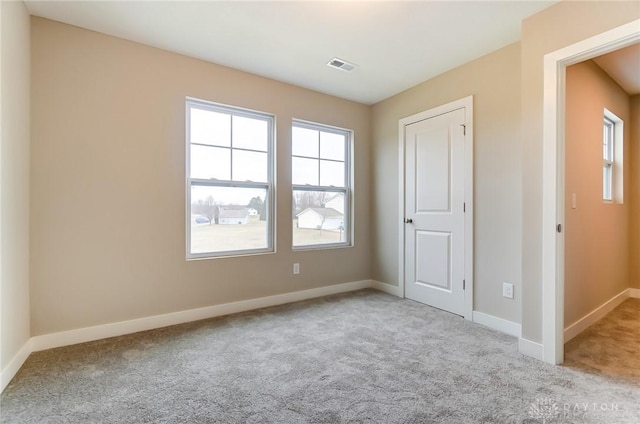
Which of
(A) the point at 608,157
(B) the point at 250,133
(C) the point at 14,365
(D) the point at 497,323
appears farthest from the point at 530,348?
(C) the point at 14,365

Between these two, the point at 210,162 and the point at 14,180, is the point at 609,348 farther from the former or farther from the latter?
the point at 14,180

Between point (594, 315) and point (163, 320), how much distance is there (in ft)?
13.3

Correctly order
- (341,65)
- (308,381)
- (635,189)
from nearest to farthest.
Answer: (308,381) → (341,65) → (635,189)

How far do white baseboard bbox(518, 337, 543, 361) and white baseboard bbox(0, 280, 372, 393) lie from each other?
2112 mm

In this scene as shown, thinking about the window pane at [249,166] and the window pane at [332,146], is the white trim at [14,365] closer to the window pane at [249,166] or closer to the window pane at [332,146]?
the window pane at [249,166]

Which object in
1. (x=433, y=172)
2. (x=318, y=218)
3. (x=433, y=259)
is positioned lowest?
(x=433, y=259)

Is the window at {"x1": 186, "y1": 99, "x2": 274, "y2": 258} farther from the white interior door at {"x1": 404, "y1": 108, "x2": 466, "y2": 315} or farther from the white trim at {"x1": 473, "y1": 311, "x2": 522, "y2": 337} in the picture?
the white trim at {"x1": 473, "y1": 311, "x2": 522, "y2": 337}

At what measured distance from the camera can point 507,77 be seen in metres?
2.71

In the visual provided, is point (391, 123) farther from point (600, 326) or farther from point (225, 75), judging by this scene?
point (600, 326)

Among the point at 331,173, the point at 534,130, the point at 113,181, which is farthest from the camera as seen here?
the point at 331,173

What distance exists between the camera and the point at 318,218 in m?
3.89

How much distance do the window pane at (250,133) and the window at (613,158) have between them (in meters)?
3.90

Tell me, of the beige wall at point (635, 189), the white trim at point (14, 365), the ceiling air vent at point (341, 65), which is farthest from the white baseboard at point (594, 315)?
the white trim at point (14, 365)

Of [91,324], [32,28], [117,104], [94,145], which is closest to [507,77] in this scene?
[117,104]
